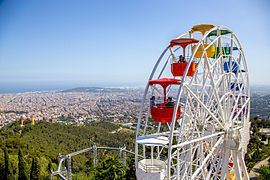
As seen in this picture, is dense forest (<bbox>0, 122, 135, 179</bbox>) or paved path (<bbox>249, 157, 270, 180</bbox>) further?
paved path (<bbox>249, 157, 270, 180</bbox>)

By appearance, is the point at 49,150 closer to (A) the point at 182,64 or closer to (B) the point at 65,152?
(B) the point at 65,152

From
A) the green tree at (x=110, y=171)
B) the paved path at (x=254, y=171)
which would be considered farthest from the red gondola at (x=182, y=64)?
the paved path at (x=254, y=171)

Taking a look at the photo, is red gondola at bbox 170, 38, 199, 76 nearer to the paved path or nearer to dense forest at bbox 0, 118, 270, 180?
dense forest at bbox 0, 118, 270, 180

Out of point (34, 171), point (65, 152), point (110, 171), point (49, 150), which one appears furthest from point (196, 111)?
point (65, 152)

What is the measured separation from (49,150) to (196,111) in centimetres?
2580

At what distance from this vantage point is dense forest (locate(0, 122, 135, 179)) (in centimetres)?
1766

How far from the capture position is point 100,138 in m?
44.7

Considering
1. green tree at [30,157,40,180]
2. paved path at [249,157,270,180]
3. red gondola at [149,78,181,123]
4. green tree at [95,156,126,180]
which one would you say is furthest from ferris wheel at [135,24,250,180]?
green tree at [30,157,40,180]

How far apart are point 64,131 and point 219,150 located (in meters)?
41.2

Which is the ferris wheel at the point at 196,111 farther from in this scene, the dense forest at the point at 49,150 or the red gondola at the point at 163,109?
the dense forest at the point at 49,150

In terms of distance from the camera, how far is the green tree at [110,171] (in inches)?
559

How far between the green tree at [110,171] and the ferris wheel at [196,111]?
244 inches

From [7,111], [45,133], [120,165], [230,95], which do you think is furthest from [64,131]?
[7,111]

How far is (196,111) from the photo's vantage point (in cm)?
771
